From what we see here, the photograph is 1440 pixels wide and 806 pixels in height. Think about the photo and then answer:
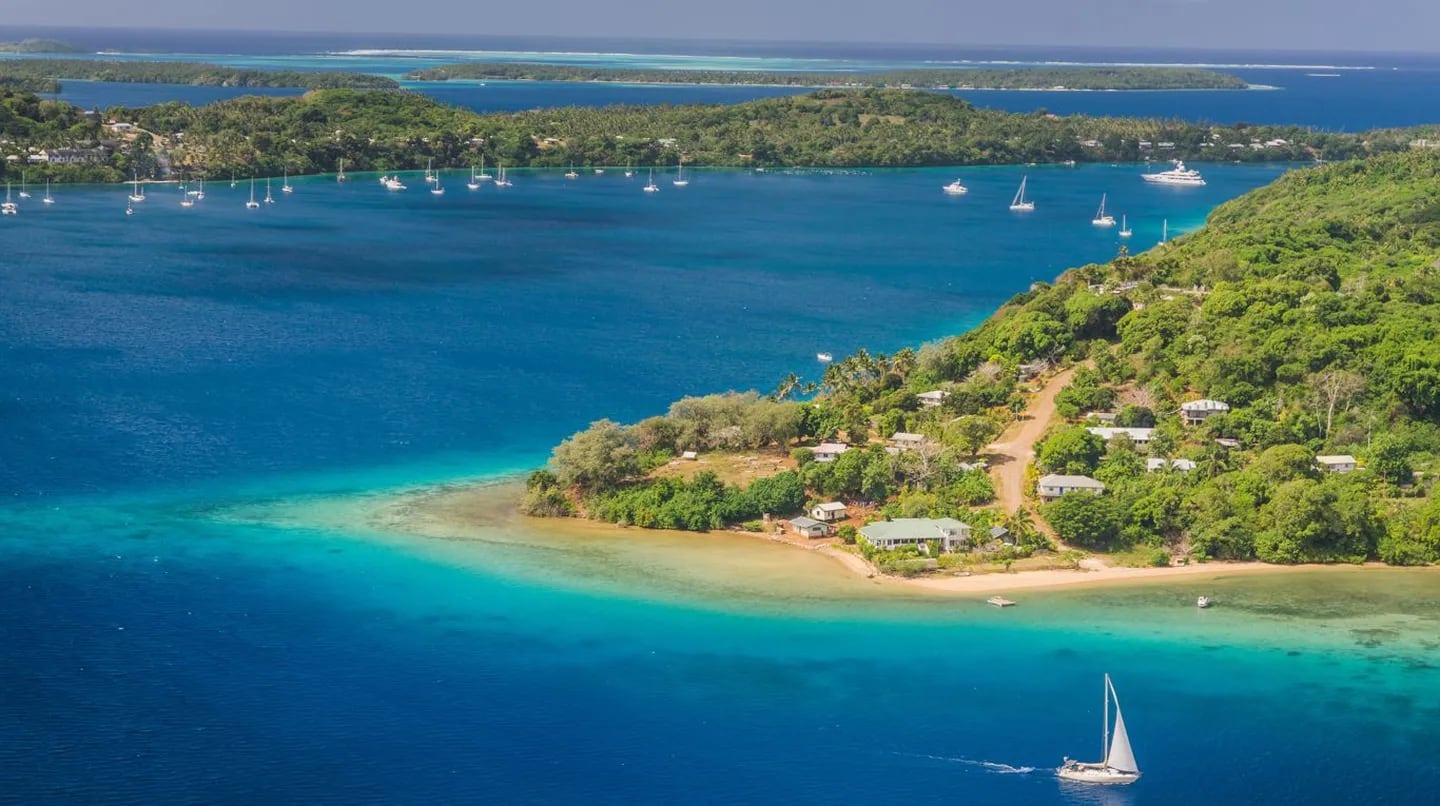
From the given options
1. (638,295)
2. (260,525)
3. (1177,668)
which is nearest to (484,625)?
(260,525)

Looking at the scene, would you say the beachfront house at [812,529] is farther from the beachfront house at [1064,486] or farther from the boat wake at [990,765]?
the boat wake at [990,765]

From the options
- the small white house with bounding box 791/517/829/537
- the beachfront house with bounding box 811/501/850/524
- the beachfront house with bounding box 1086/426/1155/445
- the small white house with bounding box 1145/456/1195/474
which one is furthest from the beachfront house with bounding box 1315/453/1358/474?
the small white house with bounding box 791/517/829/537

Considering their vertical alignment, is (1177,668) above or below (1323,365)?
below

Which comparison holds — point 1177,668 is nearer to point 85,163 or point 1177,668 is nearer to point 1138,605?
point 1138,605

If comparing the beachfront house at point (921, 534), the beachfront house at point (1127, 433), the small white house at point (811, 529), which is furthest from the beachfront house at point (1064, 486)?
the small white house at point (811, 529)

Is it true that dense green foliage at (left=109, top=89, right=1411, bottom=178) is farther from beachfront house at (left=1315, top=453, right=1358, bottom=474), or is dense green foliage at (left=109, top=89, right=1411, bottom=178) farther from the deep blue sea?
beachfront house at (left=1315, top=453, right=1358, bottom=474)
